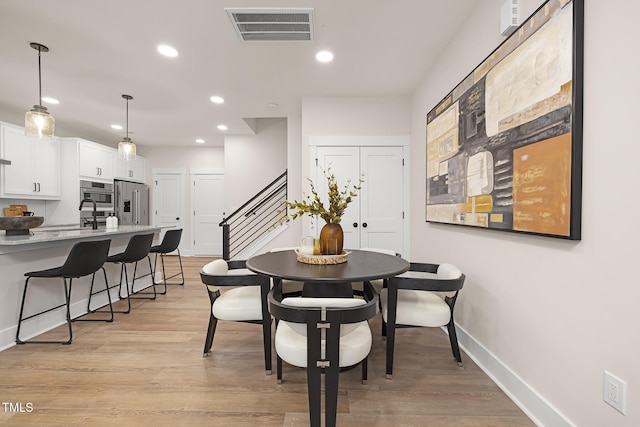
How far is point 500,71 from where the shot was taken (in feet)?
6.32

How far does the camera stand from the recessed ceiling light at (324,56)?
2.93m

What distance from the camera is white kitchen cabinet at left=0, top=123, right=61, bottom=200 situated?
4504 millimetres

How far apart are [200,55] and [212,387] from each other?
293cm

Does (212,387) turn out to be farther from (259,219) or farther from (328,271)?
(259,219)

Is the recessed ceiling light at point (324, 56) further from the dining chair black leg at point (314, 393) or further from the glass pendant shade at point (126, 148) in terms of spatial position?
the glass pendant shade at point (126, 148)

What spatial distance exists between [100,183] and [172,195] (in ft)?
5.33

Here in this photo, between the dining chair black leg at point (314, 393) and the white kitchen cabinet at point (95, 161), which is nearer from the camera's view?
the dining chair black leg at point (314, 393)

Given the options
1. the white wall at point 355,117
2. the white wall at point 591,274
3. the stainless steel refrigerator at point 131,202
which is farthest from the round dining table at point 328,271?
the stainless steel refrigerator at point 131,202

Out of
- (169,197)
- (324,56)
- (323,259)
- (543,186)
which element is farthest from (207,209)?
(543,186)

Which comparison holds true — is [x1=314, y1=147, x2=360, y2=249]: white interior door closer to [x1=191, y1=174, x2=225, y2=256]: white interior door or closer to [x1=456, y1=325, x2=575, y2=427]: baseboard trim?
[x1=456, y1=325, x2=575, y2=427]: baseboard trim

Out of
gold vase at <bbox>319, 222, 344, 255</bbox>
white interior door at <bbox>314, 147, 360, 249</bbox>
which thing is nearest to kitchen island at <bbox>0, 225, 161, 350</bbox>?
gold vase at <bbox>319, 222, 344, 255</bbox>

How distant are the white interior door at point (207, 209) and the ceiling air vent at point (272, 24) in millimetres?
5214

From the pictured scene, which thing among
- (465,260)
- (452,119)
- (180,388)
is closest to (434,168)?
(452,119)

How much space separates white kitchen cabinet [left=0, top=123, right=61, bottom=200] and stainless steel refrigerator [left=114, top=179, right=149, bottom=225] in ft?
3.63
